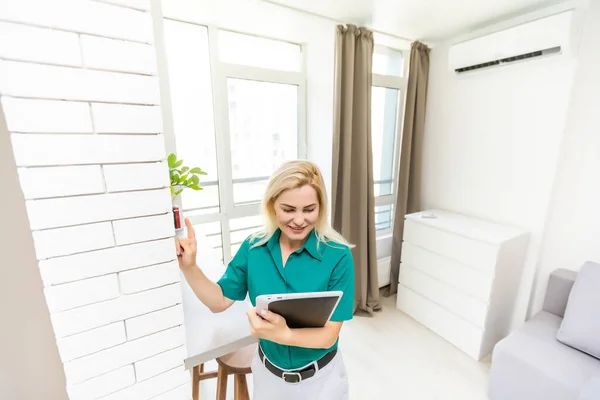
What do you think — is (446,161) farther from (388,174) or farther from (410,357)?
(410,357)

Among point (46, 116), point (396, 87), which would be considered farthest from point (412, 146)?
point (46, 116)

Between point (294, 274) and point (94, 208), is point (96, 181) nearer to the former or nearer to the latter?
point (94, 208)

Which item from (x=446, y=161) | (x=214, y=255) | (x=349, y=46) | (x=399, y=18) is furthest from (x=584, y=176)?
(x=214, y=255)

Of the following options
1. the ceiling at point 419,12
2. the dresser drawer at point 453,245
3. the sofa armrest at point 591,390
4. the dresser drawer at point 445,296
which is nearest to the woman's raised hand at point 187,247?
the ceiling at point 419,12

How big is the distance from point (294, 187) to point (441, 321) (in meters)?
2.04

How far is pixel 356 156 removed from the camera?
2.23m

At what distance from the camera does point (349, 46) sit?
77.8 inches

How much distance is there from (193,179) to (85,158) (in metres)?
0.83

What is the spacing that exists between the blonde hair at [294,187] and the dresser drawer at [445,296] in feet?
5.32

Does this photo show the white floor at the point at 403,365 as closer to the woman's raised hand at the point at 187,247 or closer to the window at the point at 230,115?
the window at the point at 230,115

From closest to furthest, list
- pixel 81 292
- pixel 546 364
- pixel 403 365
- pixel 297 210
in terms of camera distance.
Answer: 1. pixel 81 292
2. pixel 297 210
3. pixel 546 364
4. pixel 403 365

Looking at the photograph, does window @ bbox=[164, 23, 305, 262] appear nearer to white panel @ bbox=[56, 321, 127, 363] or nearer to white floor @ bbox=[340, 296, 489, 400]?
white floor @ bbox=[340, 296, 489, 400]

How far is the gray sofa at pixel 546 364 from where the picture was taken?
1.33m

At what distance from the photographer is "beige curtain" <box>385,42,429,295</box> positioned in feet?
7.79
